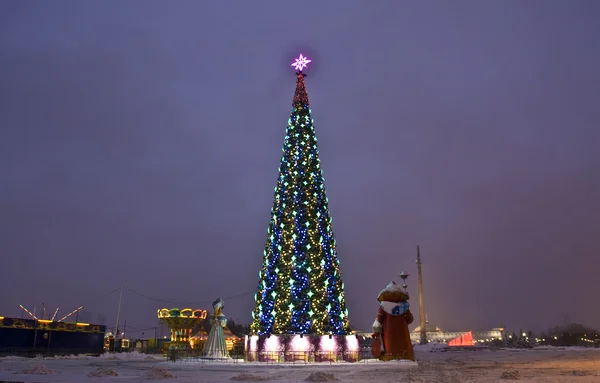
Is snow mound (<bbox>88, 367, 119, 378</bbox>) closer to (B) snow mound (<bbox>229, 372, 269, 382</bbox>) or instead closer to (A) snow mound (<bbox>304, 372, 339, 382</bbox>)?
(B) snow mound (<bbox>229, 372, 269, 382</bbox>)

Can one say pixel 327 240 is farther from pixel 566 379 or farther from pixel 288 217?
pixel 566 379

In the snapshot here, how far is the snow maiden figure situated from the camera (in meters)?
28.2

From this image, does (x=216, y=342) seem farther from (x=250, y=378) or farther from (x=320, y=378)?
(x=320, y=378)

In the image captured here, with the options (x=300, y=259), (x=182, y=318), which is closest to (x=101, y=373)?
(x=300, y=259)

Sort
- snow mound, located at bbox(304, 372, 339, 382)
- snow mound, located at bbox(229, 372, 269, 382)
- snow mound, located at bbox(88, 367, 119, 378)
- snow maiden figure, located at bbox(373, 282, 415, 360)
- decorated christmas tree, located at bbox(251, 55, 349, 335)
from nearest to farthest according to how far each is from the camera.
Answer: snow mound, located at bbox(304, 372, 339, 382) → snow mound, located at bbox(229, 372, 269, 382) → snow mound, located at bbox(88, 367, 119, 378) → snow maiden figure, located at bbox(373, 282, 415, 360) → decorated christmas tree, located at bbox(251, 55, 349, 335)

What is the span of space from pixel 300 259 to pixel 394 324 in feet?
23.2

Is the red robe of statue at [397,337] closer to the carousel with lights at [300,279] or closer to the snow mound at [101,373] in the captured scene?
the carousel with lights at [300,279]

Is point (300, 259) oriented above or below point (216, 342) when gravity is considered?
above

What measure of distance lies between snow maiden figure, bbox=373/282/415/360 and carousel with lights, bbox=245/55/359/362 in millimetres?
2175

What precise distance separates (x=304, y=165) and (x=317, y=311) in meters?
9.67

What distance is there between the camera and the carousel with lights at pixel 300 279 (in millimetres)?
28562

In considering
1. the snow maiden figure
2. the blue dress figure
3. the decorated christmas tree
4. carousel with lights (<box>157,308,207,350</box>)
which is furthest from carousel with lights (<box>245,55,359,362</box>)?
carousel with lights (<box>157,308,207,350</box>)

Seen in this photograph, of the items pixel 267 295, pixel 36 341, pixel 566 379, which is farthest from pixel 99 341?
pixel 566 379

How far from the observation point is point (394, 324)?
28.5 m
